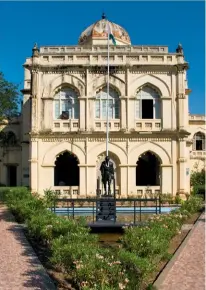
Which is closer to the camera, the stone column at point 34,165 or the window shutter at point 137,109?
the stone column at point 34,165

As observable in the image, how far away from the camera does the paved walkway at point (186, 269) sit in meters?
9.30

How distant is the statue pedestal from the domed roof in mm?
18435

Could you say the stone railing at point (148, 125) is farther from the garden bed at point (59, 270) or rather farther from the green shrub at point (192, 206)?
the garden bed at point (59, 270)

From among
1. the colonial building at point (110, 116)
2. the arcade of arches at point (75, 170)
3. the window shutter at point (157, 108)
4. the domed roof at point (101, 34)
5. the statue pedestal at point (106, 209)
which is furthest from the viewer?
the domed roof at point (101, 34)

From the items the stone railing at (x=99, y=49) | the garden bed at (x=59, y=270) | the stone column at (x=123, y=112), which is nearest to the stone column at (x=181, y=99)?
the stone railing at (x=99, y=49)

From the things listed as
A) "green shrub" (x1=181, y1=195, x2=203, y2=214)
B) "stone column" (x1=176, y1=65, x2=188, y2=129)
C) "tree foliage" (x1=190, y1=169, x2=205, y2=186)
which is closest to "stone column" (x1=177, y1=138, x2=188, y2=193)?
"stone column" (x1=176, y1=65, x2=188, y2=129)

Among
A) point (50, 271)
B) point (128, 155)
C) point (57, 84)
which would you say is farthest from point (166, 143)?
point (50, 271)

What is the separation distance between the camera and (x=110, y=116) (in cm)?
2686

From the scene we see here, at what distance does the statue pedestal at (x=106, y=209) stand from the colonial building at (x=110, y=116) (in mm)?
9019

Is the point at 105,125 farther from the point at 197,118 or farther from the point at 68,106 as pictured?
the point at 197,118

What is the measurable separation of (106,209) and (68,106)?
37.1ft

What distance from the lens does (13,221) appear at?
17.8 m

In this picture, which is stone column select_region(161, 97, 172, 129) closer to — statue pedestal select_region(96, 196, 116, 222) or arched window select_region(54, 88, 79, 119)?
arched window select_region(54, 88, 79, 119)

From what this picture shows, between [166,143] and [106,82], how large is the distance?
5293 millimetres
